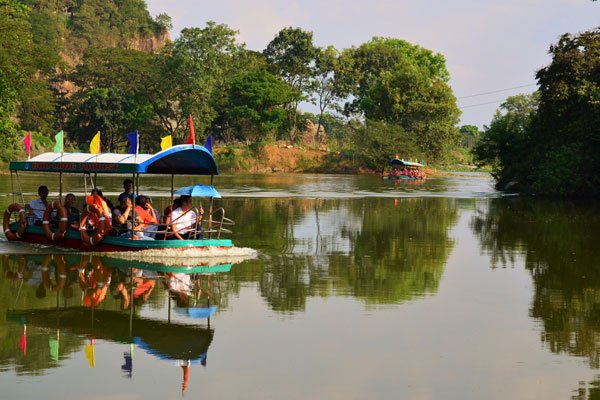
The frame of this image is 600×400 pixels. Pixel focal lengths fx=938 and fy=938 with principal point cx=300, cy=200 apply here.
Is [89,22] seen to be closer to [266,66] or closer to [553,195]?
[266,66]

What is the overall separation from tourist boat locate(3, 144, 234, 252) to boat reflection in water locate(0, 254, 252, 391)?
0.49 m

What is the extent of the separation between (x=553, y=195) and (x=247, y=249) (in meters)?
32.5

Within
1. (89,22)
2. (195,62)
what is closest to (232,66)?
(195,62)

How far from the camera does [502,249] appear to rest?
2462cm

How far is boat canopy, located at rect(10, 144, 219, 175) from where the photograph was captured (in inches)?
805

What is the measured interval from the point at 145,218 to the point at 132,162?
62.7 inches

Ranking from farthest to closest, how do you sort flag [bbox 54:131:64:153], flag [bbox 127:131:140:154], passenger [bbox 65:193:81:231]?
passenger [bbox 65:193:81:231], flag [bbox 54:131:64:153], flag [bbox 127:131:140:154]

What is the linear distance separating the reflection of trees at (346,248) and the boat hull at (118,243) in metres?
1.01

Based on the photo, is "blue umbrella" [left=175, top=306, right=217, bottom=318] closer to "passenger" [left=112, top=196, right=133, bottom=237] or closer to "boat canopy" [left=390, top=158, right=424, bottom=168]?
"passenger" [left=112, top=196, right=133, bottom=237]

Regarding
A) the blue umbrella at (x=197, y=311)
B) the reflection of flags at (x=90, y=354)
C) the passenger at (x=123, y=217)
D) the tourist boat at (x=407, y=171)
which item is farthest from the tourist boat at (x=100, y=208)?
the tourist boat at (x=407, y=171)

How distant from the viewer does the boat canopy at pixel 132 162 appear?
2044 centimetres

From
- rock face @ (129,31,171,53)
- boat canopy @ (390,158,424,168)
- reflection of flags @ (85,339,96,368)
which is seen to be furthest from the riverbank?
reflection of flags @ (85,339,96,368)

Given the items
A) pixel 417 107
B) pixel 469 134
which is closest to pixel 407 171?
pixel 417 107

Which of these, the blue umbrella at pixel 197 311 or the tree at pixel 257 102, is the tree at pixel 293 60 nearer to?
the tree at pixel 257 102
